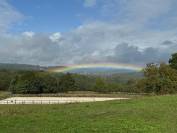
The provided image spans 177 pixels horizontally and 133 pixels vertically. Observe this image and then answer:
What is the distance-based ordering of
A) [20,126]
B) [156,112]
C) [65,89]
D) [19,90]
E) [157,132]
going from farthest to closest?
1. [65,89]
2. [19,90]
3. [156,112]
4. [20,126]
5. [157,132]

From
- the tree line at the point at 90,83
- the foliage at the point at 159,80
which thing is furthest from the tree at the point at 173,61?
the foliage at the point at 159,80

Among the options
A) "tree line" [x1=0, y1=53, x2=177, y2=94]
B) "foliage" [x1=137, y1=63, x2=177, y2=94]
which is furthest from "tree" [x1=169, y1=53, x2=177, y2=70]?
"foliage" [x1=137, y1=63, x2=177, y2=94]

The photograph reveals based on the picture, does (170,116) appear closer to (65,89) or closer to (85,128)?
(85,128)

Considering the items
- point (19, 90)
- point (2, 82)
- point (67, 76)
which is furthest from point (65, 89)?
point (2, 82)

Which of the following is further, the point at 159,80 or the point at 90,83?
the point at 90,83

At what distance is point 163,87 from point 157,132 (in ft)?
229

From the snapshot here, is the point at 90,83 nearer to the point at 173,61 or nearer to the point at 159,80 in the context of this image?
the point at 173,61

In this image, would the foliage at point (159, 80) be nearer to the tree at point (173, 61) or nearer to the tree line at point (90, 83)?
the tree line at point (90, 83)

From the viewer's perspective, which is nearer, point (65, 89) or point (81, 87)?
point (65, 89)

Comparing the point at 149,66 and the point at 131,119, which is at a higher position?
the point at 149,66

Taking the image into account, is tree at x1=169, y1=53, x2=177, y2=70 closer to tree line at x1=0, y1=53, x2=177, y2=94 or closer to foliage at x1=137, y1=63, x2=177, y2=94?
tree line at x1=0, y1=53, x2=177, y2=94

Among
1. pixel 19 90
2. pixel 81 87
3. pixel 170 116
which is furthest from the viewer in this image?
pixel 81 87

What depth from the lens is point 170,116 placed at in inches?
753

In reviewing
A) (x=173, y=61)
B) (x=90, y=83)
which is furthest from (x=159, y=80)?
(x=90, y=83)
